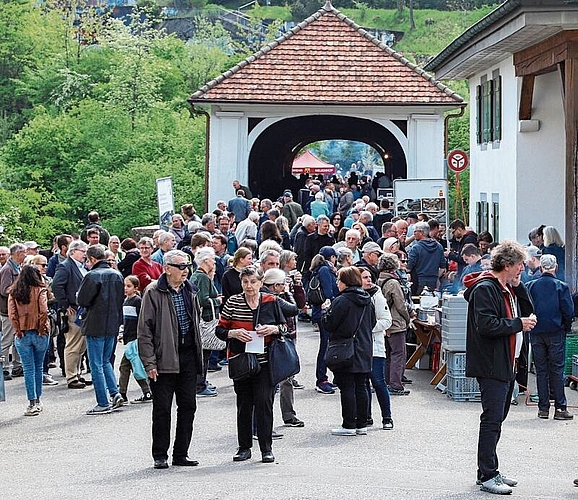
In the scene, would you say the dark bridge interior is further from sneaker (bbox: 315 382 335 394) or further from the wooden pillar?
sneaker (bbox: 315 382 335 394)

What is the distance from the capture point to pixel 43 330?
44.1 ft

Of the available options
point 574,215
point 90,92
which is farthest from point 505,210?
point 90,92

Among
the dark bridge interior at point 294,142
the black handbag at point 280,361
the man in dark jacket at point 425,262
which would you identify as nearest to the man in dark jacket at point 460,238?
the man in dark jacket at point 425,262

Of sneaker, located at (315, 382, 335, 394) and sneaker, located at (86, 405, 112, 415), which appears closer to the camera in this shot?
sneaker, located at (86, 405, 112, 415)

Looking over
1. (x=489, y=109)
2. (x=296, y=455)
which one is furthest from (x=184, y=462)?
(x=489, y=109)

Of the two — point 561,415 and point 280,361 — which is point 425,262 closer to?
point 561,415

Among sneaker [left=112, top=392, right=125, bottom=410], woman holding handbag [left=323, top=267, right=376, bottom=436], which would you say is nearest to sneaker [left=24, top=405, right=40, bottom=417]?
sneaker [left=112, top=392, right=125, bottom=410]

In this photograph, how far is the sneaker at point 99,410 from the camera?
13289mm

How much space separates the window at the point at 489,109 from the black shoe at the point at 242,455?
47.8 ft

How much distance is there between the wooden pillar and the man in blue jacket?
430 centimetres

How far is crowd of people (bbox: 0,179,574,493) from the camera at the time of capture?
914 centimetres

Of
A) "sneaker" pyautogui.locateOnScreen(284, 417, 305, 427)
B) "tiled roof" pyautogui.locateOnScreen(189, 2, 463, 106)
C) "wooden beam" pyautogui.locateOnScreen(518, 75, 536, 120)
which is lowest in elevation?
"sneaker" pyautogui.locateOnScreen(284, 417, 305, 427)

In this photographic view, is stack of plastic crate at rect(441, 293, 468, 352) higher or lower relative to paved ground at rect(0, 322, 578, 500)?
higher

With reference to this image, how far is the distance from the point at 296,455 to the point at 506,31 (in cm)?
983
